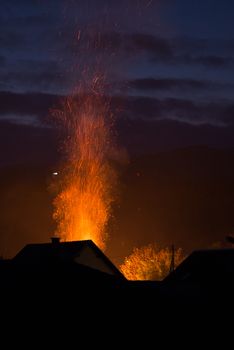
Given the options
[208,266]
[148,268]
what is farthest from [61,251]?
[148,268]

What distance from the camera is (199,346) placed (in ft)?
61.0

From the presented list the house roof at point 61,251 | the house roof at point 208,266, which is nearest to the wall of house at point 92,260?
the house roof at point 61,251

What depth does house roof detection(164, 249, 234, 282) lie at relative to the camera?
31016 millimetres

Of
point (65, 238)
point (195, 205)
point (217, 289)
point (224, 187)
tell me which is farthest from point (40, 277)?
point (224, 187)

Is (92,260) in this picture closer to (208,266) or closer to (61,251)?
(61,251)

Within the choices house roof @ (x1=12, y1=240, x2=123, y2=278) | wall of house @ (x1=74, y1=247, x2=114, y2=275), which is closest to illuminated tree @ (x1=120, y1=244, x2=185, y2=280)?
wall of house @ (x1=74, y1=247, x2=114, y2=275)

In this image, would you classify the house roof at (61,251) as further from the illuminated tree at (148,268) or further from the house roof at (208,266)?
the illuminated tree at (148,268)

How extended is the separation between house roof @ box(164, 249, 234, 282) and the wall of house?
14.5ft

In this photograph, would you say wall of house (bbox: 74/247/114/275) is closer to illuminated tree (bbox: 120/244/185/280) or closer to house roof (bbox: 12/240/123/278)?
house roof (bbox: 12/240/123/278)

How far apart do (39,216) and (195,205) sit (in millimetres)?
26408

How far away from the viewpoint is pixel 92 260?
37.5 metres

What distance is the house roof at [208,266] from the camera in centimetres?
3102

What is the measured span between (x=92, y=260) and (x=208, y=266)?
25.1 ft

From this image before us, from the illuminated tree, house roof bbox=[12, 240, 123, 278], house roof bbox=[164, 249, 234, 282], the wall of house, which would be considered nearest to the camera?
A: house roof bbox=[164, 249, 234, 282]
